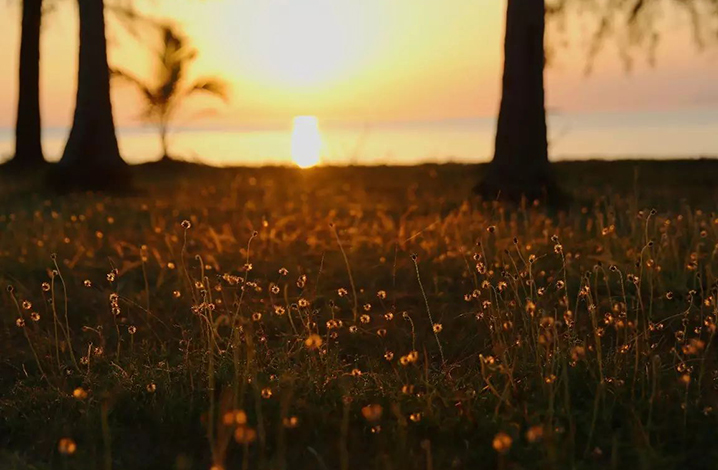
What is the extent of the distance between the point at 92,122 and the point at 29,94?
17.7 ft

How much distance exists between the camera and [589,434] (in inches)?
124

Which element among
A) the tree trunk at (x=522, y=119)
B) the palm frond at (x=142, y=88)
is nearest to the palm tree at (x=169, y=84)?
the palm frond at (x=142, y=88)

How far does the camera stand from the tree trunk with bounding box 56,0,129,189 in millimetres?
12586

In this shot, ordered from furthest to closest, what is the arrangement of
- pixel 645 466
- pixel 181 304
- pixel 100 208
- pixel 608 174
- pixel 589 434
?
pixel 608 174 < pixel 100 208 < pixel 181 304 < pixel 589 434 < pixel 645 466

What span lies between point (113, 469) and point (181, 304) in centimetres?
252

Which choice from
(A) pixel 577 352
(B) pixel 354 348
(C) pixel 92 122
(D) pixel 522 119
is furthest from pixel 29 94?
(A) pixel 577 352

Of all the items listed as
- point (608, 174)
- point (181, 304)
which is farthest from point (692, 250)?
point (608, 174)

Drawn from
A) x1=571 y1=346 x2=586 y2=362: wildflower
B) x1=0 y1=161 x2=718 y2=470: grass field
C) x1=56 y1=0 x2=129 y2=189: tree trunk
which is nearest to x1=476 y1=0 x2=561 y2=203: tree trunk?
x1=0 y1=161 x2=718 y2=470: grass field

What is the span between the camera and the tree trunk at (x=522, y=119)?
10.2 m

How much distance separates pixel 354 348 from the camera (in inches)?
186

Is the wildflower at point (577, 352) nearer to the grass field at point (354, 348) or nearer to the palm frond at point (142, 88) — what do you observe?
the grass field at point (354, 348)

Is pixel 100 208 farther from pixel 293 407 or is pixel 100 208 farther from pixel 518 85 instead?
pixel 293 407

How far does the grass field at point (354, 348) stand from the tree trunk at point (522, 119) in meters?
1.11

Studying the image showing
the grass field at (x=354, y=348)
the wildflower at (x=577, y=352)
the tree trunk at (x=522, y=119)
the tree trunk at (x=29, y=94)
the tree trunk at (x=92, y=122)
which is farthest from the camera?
the tree trunk at (x=29, y=94)
